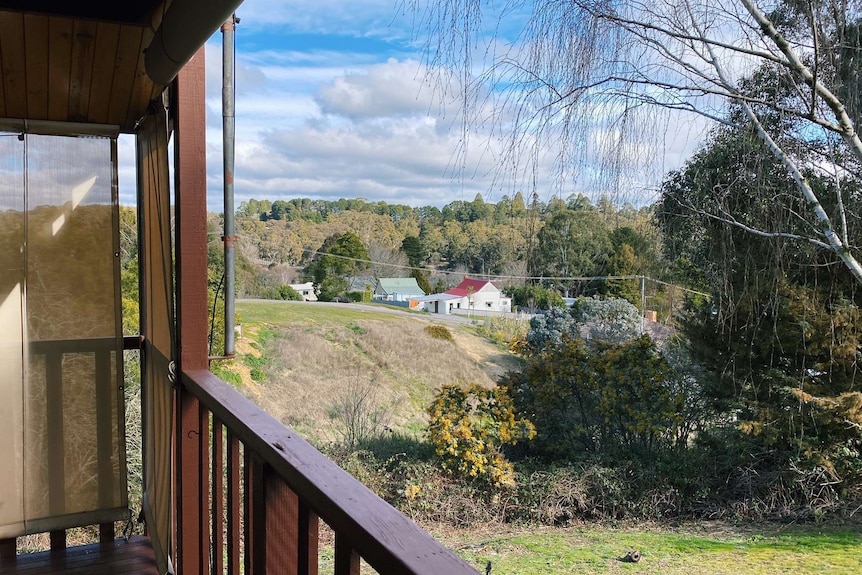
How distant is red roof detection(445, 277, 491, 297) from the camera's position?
23.3 feet

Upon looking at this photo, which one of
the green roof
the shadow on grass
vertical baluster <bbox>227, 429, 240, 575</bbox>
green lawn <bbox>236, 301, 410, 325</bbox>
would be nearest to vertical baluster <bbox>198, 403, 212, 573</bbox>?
vertical baluster <bbox>227, 429, 240, 575</bbox>

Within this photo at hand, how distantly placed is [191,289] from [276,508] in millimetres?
735

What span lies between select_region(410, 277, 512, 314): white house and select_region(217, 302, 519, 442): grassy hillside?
0.32 metres

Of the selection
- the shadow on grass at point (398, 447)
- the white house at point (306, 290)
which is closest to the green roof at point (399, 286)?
the white house at point (306, 290)

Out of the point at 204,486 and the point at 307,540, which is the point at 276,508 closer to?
the point at 307,540

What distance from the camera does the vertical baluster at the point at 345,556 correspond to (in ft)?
2.10

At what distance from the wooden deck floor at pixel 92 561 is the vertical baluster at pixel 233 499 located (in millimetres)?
685

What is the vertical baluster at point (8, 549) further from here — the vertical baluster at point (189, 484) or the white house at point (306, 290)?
the white house at point (306, 290)

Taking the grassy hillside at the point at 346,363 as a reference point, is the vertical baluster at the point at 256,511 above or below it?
above

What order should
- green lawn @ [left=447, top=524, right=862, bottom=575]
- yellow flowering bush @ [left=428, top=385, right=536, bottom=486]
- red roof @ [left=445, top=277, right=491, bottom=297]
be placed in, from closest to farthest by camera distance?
green lawn @ [left=447, top=524, right=862, bottom=575], yellow flowering bush @ [left=428, top=385, right=536, bottom=486], red roof @ [left=445, top=277, right=491, bottom=297]

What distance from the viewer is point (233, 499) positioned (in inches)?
48.9

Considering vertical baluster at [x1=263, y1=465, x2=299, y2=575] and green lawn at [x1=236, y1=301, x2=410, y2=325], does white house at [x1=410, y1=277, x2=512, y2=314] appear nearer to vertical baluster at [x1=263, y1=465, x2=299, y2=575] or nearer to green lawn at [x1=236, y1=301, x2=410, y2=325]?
green lawn at [x1=236, y1=301, x2=410, y2=325]

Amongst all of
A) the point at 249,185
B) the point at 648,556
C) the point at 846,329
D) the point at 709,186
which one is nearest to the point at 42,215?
the point at 709,186

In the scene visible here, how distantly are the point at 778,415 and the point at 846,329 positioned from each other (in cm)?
103
